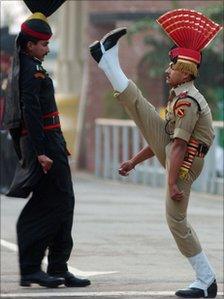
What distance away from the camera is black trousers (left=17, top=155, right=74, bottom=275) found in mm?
9961

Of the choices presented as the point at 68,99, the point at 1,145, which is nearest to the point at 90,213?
the point at 1,145

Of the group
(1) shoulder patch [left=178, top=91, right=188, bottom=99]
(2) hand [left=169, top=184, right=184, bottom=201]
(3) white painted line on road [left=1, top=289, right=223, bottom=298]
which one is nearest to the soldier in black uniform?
(3) white painted line on road [left=1, top=289, right=223, bottom=298]

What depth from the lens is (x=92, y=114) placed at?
27750mm

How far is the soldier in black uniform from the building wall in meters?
17.0

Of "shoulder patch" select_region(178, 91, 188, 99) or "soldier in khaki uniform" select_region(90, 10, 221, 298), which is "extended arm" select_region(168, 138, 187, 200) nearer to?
"soldier in khaki uniform" select_region(90, 10, 221, 298)

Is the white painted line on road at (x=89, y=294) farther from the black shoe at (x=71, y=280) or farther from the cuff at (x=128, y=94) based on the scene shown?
the cuff at (x=128, y=94)

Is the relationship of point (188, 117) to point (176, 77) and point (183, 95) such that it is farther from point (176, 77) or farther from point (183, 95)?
point (176, 77)

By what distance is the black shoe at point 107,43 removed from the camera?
947 cm

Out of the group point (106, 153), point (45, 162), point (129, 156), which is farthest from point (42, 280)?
point (106, 153)

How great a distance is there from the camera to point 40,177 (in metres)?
9.91

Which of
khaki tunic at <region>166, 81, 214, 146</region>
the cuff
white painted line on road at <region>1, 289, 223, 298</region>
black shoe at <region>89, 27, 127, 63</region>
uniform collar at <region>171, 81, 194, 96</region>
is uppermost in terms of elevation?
black shoe at <region>89, 27, 127, 63</region>

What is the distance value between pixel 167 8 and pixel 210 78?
1.95 metres

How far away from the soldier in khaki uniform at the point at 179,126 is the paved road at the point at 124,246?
0.44 metres

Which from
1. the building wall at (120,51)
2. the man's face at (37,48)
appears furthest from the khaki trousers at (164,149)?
the building wall at (120,51)
